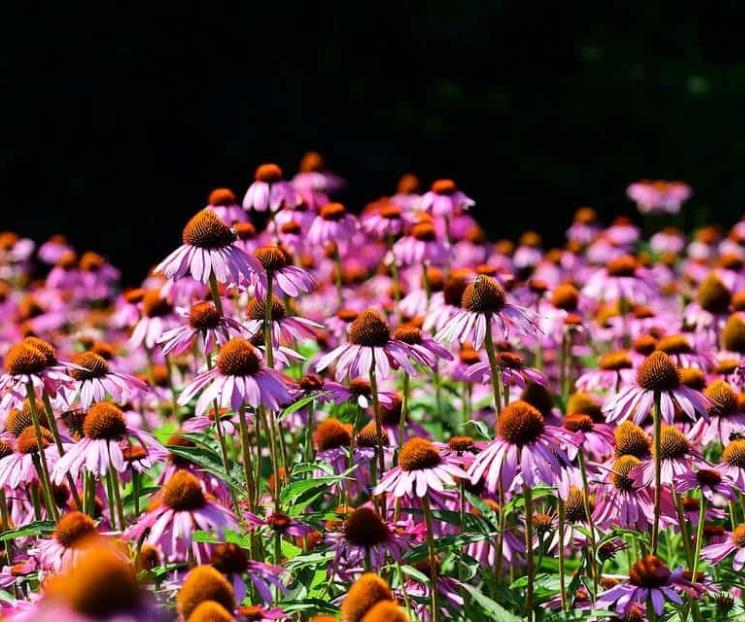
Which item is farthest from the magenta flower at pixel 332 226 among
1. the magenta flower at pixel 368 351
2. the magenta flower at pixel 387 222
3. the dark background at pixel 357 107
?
the dark background at pixel 357 107

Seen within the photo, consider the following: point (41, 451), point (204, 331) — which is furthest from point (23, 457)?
point (204, 331)

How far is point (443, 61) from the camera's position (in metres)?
15.0

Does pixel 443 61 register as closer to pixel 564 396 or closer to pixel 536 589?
pixel 564 396

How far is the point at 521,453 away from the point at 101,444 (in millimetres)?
898

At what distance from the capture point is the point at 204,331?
2.77 meters

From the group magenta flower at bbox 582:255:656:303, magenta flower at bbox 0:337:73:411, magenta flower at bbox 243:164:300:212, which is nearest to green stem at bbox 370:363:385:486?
magenta flower at bbox 0:337:73:411

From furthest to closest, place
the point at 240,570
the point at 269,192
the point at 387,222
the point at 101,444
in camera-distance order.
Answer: the point at 387,222
the point at 269,192
the point at 101,444
the point at 240,570

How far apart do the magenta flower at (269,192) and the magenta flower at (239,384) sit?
6.23ft

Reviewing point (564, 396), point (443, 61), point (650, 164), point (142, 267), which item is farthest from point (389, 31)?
point (564, 396)

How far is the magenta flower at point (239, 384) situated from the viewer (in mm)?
2338

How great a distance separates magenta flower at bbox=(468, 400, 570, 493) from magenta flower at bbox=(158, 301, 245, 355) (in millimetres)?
761

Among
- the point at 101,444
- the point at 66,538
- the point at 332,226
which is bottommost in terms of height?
the point at 66,538

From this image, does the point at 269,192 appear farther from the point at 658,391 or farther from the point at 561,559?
the point at 561,559

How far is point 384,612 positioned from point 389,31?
13.3 meters
